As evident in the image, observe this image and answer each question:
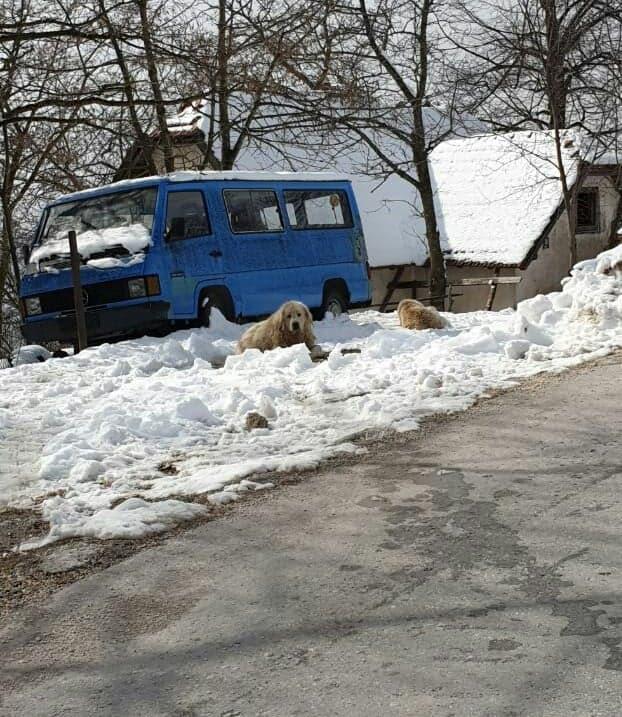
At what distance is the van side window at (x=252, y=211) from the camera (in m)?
14.7

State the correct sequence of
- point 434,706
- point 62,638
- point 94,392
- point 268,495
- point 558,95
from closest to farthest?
point 434,706, point 62,638, point 268,495, point 94,392, point 558,95

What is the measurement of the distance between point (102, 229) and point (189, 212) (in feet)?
4.11

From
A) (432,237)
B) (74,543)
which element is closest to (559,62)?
(432,237)

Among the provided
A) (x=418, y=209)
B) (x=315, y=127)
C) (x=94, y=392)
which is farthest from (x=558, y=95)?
(x=94, y=392)

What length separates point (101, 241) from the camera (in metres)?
13.7

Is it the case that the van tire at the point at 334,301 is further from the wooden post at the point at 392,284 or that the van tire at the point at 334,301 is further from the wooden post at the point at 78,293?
the wooden post at the point at 392,284

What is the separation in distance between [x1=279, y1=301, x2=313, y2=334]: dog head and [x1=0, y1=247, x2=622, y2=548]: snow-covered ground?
0.82 metres

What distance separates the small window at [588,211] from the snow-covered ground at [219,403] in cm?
2250

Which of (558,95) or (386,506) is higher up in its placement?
(558,95)

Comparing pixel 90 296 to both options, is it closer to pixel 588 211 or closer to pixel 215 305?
pixel 215 305

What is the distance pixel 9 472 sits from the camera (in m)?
6.38

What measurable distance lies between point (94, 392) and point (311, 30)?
16.2 ft

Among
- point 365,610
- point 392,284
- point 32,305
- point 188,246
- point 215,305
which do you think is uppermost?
point 188,246

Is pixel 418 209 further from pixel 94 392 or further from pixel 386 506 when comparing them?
pixel 386 506
